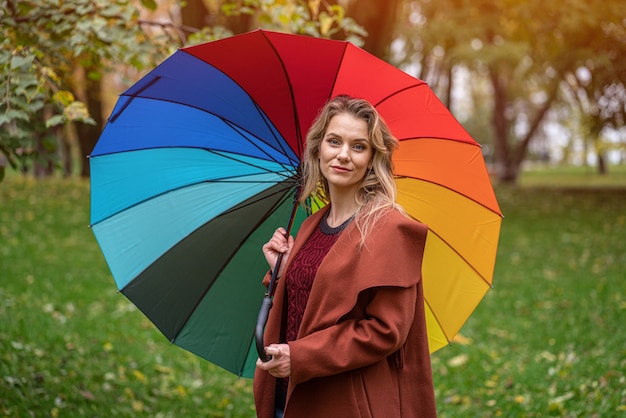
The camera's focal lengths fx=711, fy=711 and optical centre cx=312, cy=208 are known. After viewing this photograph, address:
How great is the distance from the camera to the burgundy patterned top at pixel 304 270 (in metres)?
2.66

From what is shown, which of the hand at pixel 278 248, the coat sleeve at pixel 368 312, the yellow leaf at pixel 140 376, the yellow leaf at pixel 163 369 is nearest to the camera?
the coat sleeve at pixel 368 312

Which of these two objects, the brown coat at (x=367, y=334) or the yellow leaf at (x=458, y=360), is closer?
the brown coat at (x=367, y=334)

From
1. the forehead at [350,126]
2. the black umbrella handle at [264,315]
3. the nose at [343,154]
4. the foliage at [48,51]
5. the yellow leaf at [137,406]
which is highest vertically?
the foliage at [48,51]

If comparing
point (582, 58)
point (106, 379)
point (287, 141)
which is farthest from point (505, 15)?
point (287, 141)

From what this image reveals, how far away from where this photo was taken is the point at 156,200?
10.5 feet

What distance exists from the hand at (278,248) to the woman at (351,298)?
16 centimetres

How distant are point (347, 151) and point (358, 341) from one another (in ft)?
2.25

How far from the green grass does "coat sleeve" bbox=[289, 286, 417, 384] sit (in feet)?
9.81

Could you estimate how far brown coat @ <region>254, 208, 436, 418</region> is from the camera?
7.91 ft

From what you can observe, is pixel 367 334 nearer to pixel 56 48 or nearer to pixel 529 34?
pixel 56 48

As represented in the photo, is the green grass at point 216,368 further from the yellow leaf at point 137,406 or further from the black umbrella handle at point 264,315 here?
the black umbrella handle at point 264,315

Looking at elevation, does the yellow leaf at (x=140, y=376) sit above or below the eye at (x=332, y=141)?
below

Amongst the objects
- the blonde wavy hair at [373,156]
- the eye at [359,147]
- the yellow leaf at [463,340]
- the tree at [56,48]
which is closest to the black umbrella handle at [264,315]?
the blonde wavy hair at [373,156]

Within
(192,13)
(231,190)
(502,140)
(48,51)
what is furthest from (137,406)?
A: (502,140)
